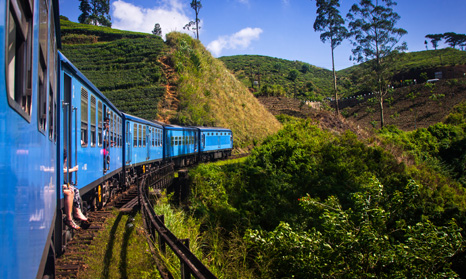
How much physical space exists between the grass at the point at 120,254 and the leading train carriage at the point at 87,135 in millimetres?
1057

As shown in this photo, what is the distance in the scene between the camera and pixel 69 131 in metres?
6.34

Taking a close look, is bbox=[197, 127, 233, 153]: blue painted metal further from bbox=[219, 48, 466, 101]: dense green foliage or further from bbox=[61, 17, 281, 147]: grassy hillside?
bbox=[219, 48, 466, 101]: dense green foliage

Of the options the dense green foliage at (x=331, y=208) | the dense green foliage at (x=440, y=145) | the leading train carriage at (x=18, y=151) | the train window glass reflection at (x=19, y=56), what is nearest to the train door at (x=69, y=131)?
the leading train carriage at (x=18, y=151)

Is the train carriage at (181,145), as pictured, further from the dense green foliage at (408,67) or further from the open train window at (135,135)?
the dense green foliage at (408,67)

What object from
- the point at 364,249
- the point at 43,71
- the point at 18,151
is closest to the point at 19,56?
the point at 18,151

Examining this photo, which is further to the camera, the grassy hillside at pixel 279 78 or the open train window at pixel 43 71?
the grassy hillside at pixel 279 78

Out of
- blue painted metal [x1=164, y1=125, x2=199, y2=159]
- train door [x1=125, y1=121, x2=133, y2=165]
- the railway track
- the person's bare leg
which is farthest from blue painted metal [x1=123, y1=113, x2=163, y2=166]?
the person's bare leg

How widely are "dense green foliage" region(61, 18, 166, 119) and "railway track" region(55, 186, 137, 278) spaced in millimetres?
28370

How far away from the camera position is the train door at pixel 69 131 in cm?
611

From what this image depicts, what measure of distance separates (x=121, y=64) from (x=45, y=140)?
51522mm

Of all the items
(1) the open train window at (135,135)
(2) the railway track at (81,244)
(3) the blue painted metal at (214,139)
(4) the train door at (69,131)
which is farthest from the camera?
(3) the blue painted metal at (214,139)

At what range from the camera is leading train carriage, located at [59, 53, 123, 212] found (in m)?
6.28

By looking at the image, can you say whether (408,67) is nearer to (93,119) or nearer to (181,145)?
(181,145)

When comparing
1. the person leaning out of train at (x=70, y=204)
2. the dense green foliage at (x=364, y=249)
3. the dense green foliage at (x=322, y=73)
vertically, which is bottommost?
the dense green foliage at (x=364, y=249)
